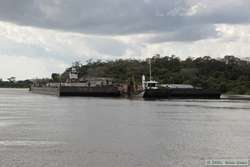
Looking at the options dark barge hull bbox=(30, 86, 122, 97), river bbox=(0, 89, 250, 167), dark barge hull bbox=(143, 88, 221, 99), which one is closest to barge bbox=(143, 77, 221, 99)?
dark barge hull bbox=(143, 88, 221, 99)

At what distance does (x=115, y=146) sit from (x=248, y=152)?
7.84m

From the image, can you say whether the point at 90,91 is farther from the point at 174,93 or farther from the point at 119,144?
the point at 119,144

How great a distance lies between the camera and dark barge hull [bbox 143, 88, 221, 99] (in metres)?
125

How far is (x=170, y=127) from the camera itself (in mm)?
45531

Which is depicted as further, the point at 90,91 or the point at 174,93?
the point at 90,91

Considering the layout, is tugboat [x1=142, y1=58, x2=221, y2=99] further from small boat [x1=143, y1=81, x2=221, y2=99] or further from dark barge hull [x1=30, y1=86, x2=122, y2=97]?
dark barge hull [x1=30, y1=86, x2=122, y2=97]

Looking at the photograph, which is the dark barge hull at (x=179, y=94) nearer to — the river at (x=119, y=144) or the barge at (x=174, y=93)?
the barge at (x=174, y=93)

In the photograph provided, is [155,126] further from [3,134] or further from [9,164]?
[9,164]

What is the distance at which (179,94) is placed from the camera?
13025cm

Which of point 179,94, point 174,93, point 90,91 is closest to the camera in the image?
point 174,93

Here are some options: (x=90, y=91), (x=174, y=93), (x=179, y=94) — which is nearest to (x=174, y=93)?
(x=174, y=93)

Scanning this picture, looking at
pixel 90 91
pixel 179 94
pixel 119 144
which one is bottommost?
pixel 119 144

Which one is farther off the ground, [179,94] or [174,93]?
[174,93]

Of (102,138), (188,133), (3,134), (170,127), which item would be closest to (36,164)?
(102,138)
